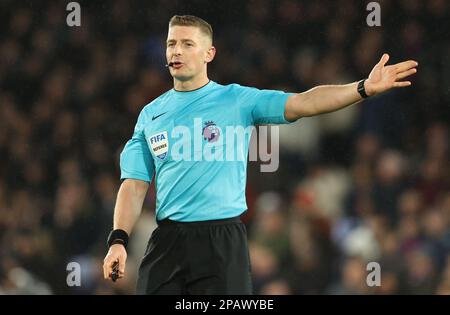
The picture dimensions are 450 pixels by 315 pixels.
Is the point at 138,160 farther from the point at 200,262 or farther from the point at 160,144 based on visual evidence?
the point at 200,262

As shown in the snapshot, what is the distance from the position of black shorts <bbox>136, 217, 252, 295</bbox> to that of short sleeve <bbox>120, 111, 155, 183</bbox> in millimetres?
402

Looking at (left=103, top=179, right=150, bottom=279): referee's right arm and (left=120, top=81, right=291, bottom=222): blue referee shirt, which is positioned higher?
(left=120, top=81, right=291, bottom=222): blue referee shirt

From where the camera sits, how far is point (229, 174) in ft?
13.9

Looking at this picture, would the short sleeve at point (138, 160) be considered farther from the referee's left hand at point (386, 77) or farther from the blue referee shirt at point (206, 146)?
the referee's left hand at point (386, 77)

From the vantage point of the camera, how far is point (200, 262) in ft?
13.6

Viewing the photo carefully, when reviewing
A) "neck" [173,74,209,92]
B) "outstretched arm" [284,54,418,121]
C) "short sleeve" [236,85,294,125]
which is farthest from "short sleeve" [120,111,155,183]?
"outstretched arm" [284,54,418,121]

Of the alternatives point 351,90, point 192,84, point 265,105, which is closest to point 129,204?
point 192,84

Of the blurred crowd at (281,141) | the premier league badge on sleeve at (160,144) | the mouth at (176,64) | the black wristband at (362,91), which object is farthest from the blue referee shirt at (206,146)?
the blurred crowd at (281,141)

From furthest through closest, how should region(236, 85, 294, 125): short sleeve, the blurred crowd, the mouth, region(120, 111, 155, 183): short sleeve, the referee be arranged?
1. the blurred crowd
2. region(120, 111, 155, 183): short sleeve
3. the mouth
4. region(236, 85, 294, 125): short sleeve
5. the referee

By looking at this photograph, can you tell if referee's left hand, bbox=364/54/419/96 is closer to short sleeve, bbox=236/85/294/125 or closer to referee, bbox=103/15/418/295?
referee, bbox=103/15/418/295

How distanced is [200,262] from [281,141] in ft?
14.7

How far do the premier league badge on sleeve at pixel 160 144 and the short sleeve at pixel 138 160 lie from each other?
13 cm

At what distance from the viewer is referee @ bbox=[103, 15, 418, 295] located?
4.11 meters

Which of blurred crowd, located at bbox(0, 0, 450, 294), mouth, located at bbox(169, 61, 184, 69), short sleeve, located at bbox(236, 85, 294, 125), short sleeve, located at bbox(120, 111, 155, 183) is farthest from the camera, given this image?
blurred crowd, located at bbox(0, 0, 450, 294)
